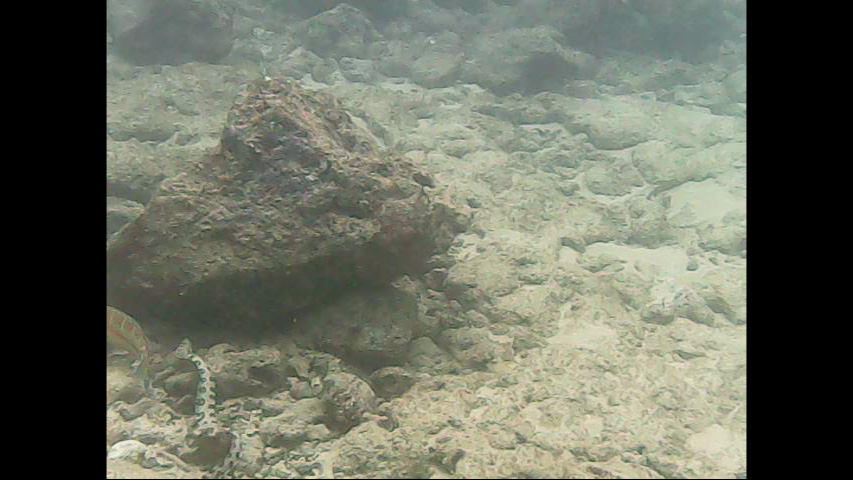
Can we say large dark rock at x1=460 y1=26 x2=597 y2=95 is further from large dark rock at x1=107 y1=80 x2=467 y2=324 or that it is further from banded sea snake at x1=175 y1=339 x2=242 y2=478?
banded sea snake at x1=175 y1=339 x2=242 y2=478

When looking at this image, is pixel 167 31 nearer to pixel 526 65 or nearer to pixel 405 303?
pixel 526 65

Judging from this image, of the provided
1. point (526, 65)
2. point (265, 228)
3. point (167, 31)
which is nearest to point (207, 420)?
point (265, 228)

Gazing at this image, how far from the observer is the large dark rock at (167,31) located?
10.5 m

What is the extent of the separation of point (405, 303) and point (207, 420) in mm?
1573

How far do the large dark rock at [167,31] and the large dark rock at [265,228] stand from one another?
706 cm

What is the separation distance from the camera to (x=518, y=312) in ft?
15.7

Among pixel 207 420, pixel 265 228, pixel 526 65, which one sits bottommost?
pixel 207 420

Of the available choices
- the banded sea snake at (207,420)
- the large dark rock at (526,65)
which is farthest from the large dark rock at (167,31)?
the banded sea snake at (207,420)

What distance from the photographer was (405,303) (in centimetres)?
427

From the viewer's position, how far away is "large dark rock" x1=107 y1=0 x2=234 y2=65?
1045 cm

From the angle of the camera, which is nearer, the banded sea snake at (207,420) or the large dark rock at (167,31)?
the banded sea snake at (207,420)

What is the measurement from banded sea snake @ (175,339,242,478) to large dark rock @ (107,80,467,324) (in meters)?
0.38

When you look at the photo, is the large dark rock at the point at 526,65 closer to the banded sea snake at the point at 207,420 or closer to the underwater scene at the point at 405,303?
the underwater scene at the point at 405,303

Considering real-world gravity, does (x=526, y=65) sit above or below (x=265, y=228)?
above
